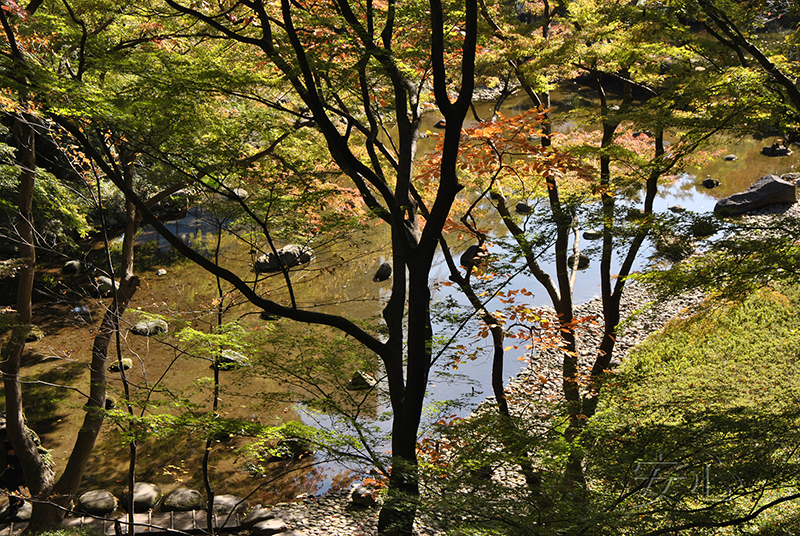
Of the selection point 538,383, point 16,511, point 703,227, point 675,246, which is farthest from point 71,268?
point 703,227

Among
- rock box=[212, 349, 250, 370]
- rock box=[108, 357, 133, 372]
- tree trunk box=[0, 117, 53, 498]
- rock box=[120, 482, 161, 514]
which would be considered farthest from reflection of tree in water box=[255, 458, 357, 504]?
rock box=[108, 357, 133, 372]

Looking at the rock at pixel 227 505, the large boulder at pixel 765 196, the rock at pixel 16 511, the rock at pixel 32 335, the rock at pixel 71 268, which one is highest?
the large boulder at pixel 765 196

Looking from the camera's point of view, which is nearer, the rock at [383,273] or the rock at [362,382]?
the rock at [362,382]

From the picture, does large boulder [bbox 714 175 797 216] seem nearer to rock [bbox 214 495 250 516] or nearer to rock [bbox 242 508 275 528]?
rock [bbox 242 508 275 528]

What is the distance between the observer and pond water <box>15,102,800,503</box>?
7412 mm

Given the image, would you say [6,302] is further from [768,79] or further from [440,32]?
[768,79]

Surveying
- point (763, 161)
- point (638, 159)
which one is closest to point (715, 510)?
point (638, 159)

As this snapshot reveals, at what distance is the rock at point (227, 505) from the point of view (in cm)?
668

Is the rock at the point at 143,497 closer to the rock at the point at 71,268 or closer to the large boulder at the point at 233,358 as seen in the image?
the large boulder at the point at 233,358

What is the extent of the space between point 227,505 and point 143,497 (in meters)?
1.10

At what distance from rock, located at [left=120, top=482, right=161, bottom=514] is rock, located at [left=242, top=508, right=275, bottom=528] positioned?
1343 mm

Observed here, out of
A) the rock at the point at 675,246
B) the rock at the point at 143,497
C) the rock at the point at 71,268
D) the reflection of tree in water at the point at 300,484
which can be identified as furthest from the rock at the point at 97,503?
the rock at the point at 71,268

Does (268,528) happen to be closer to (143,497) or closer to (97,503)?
(143,497)

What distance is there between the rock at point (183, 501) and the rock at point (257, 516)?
0.75 meters
